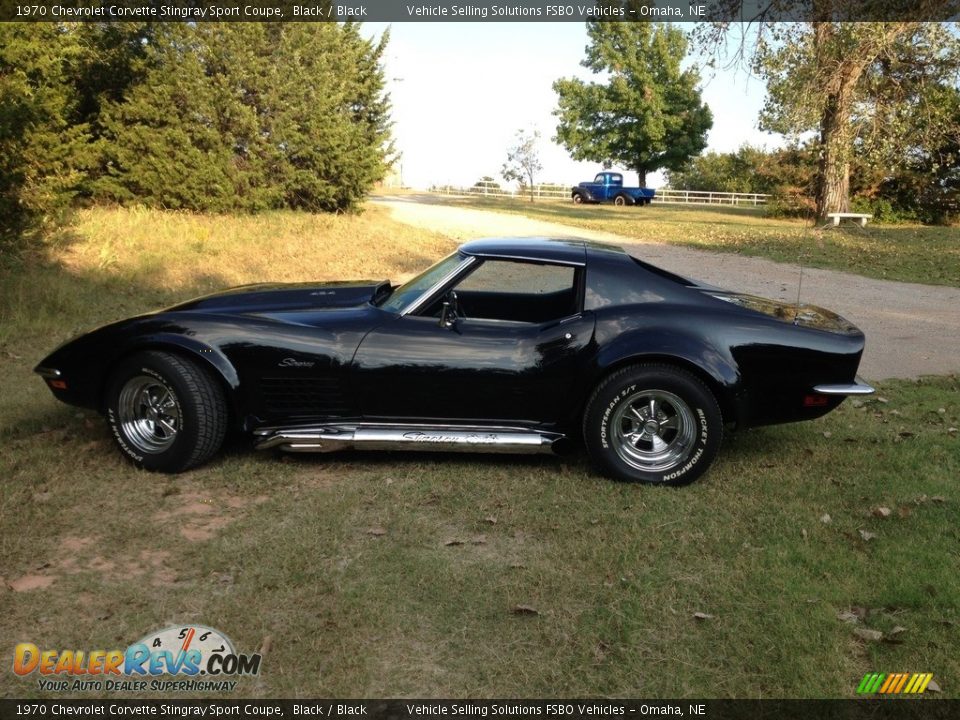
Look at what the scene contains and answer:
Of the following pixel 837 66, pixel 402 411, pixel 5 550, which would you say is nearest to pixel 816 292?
pixel 837 66

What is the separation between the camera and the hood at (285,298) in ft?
16.2

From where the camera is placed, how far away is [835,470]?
4980mm

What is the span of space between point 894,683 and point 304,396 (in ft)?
10.2

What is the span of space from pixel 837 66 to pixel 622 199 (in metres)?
33.5

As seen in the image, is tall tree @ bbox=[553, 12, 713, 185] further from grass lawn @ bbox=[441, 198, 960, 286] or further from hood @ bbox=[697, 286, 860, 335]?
hood @ bbox=[697, 286, 860, 335]

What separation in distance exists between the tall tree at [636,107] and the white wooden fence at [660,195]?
6.78 ft

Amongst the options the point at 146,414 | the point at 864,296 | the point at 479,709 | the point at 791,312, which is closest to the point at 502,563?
the point at 479,709

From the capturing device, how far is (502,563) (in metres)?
3.73

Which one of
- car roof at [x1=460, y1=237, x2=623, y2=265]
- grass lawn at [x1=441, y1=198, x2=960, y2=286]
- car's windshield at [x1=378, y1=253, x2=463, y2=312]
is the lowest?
grass lawn at [x1=441, y1=198, x2=960, y2=286]

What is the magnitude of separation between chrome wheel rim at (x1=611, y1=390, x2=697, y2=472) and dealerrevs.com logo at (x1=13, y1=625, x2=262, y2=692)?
94.2 inches

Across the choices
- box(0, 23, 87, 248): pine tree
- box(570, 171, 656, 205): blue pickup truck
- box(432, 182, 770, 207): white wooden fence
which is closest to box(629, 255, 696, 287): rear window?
box(0, 23, 87, 248): pine tree

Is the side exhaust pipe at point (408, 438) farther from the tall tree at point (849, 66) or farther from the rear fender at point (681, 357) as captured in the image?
the tall tree at point (849, 66)

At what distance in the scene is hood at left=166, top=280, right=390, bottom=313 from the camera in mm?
4945

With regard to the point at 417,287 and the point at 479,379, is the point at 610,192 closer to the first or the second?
the point at 417,287
